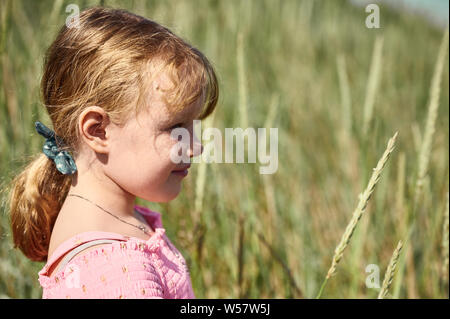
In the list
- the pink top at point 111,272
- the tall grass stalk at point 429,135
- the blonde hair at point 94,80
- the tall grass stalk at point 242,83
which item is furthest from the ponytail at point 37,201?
the tall grass stalk at point 429,135

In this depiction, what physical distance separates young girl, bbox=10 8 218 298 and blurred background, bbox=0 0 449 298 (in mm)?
116

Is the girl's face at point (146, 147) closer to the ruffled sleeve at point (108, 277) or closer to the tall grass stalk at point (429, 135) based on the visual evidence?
the ruffled sleeve at point (108, 277)

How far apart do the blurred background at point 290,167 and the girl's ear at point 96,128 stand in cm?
15

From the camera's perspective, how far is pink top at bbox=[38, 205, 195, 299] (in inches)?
21.5

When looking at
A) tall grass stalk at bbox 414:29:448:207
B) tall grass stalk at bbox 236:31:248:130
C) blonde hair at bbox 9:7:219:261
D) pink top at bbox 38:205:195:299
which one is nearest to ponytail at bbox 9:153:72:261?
blonde hair at bbox 9:7:219:261

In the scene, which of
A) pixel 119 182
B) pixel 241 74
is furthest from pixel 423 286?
pixel 119 182

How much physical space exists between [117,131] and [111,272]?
0.16 m

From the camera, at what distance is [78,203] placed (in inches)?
24.7

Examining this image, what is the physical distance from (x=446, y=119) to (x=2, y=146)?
841 mm

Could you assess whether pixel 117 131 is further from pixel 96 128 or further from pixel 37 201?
pixel 37 201

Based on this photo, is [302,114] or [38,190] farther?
[302,114]

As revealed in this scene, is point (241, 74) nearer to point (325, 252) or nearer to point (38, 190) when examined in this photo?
point (38, 190)

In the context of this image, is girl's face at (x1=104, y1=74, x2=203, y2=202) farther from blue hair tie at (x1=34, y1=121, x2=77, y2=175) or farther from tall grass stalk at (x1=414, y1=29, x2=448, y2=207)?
tall grass stalk at (x1=414, y1=29, x2=448, y2=207)

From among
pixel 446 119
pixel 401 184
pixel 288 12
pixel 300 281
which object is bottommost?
pixel 300 281
